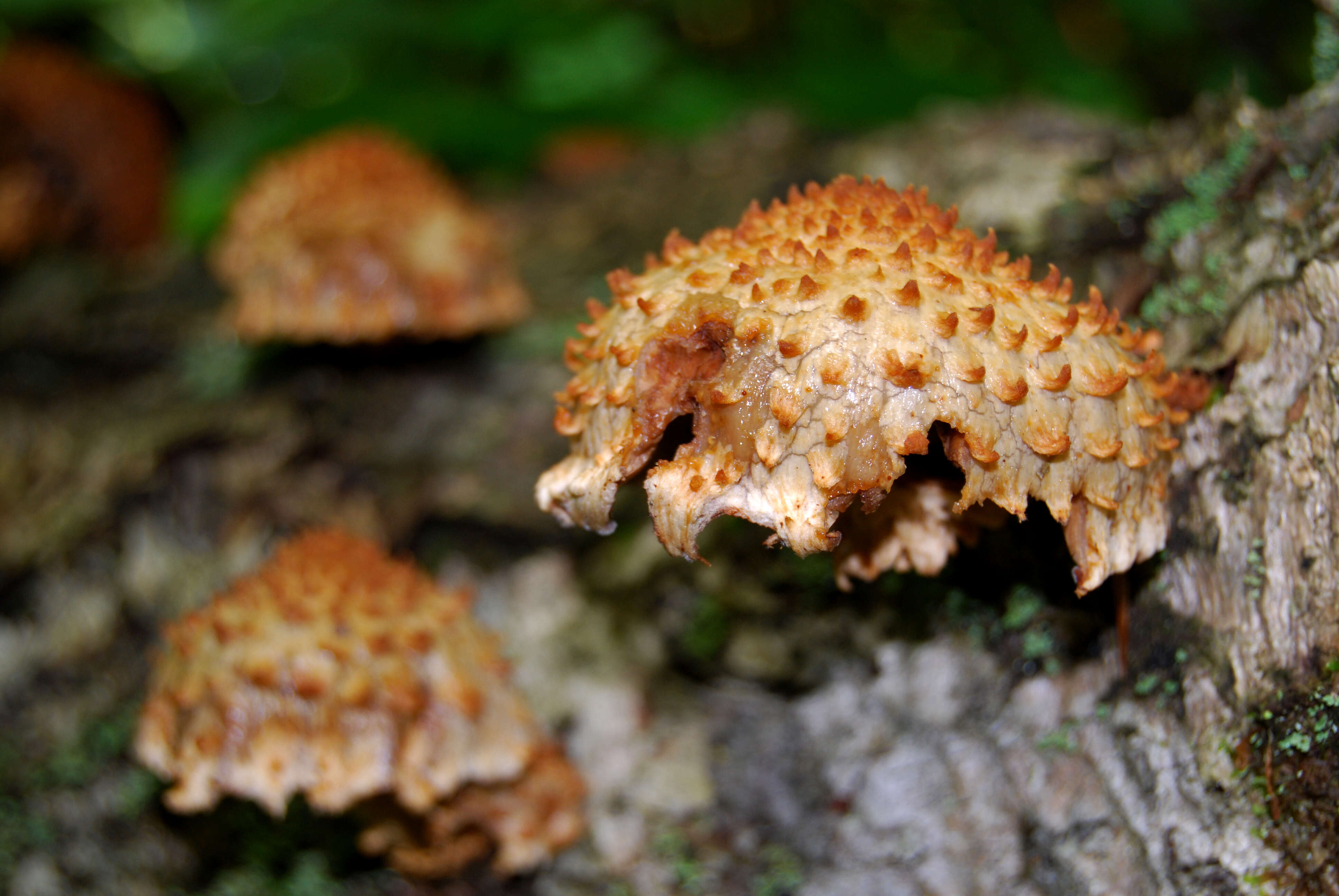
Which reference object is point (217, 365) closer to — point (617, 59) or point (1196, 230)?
point (617, 59)

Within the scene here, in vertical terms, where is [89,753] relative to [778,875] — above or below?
above

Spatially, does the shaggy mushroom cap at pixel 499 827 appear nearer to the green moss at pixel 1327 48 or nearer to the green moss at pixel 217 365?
the green moss at pixel 217 365

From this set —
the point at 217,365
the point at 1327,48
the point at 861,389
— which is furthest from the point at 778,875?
the point at 217,365

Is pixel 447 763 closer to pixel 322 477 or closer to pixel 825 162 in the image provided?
pixel 322 477

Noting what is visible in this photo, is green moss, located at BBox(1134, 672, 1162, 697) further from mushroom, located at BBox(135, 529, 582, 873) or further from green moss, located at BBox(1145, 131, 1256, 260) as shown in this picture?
mushroom, located at BBox(135, 529, 582, 873)

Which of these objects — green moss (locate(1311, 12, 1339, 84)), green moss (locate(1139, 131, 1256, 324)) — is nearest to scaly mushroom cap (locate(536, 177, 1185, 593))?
green moss (locate(1139, 131, 1256, 324))

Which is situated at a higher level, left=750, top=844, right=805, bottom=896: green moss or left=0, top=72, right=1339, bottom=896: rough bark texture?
left=0, top=72, right=1339, bottom=896: rough bark texture
